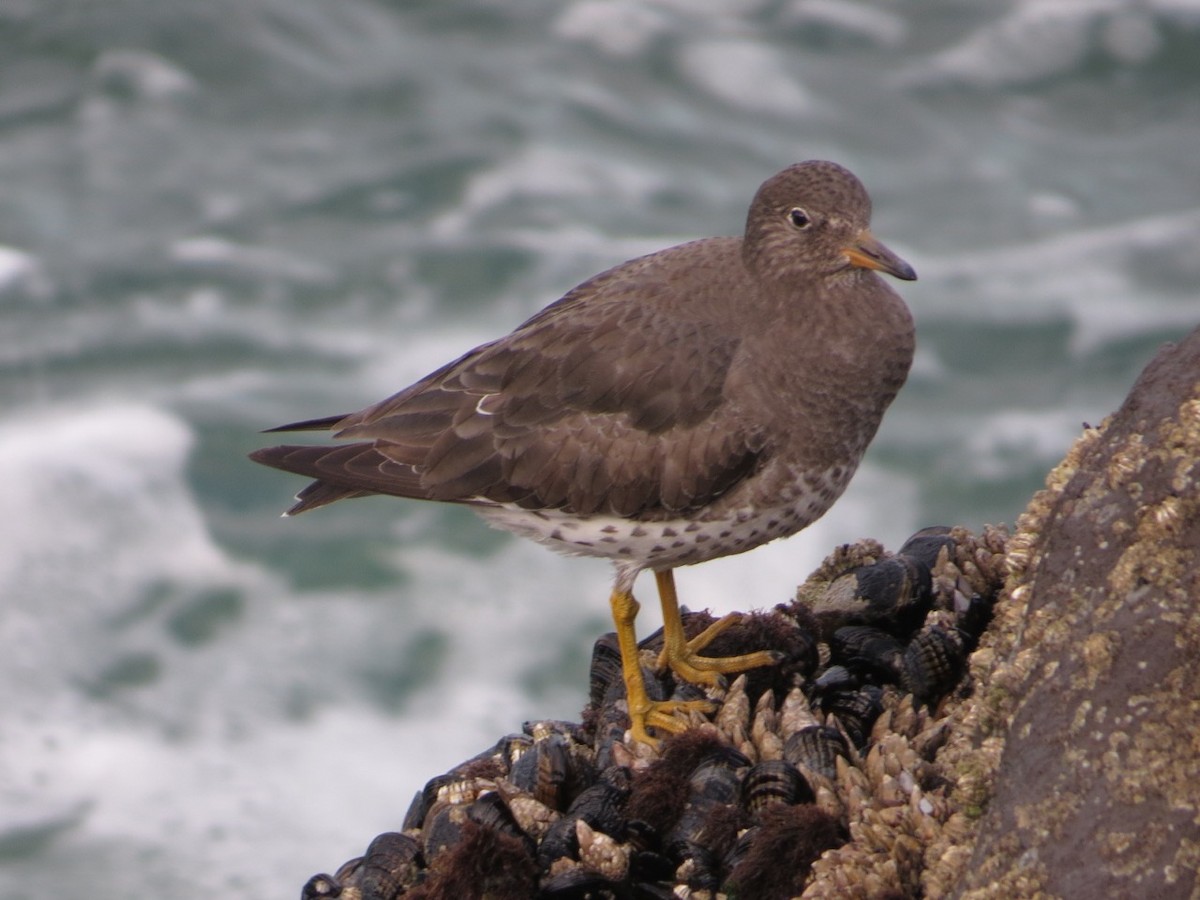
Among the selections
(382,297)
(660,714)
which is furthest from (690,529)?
(382,297)

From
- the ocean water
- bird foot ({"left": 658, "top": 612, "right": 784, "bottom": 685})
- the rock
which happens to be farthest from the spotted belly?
the ocean water

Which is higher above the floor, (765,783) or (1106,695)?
(765,783)

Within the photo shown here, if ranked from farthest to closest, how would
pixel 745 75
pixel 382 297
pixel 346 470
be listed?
1. pixel 745 75
2. pixel 382 297
3. pixel 346 470

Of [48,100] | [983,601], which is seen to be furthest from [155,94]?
[983,601]

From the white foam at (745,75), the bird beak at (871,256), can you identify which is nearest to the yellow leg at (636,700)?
the bird beak at (871,256)

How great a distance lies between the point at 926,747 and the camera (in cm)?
516

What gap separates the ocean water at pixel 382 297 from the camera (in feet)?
43.7

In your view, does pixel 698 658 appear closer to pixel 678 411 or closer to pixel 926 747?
pixel 678 411

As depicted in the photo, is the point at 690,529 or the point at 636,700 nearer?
the point at 636,700

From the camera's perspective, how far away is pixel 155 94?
19094 millimetres

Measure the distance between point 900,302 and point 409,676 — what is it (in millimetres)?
8065

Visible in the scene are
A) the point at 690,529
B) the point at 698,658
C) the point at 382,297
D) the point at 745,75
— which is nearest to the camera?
the point at 690,529

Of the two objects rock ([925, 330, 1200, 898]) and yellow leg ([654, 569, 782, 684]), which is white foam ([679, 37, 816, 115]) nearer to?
yellow leg ([654, 569, 782, 684])

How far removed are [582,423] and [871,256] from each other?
57.6 inches
